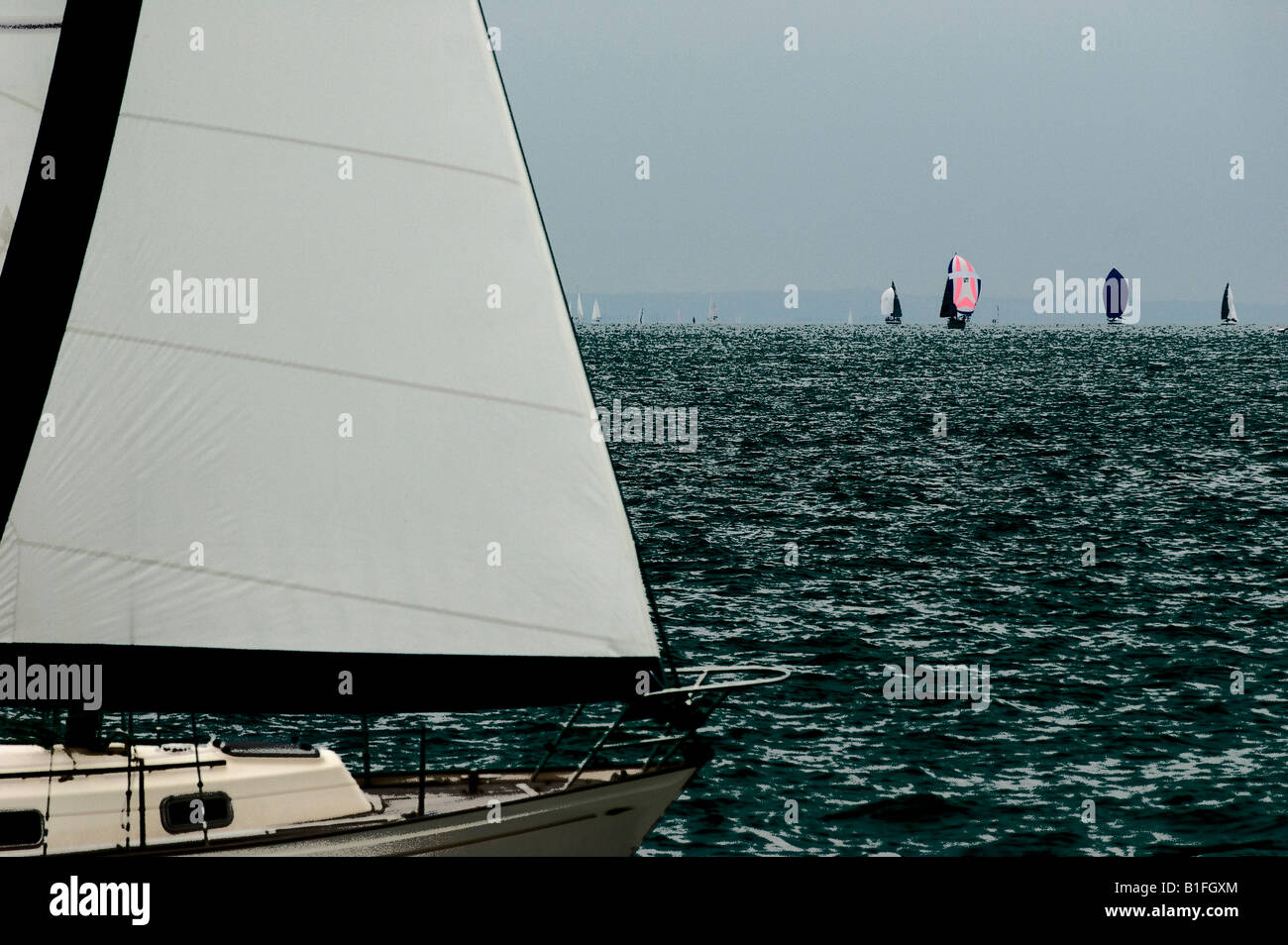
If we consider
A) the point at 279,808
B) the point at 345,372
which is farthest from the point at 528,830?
the point at 345,372

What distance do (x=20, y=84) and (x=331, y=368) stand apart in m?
3.58

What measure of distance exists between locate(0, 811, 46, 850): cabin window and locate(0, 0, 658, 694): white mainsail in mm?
2103

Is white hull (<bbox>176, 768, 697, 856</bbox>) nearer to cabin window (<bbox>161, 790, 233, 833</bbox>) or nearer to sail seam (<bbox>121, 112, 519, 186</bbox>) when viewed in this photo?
cabin window (<bbox>161, 790, 233, 833</bbox>)

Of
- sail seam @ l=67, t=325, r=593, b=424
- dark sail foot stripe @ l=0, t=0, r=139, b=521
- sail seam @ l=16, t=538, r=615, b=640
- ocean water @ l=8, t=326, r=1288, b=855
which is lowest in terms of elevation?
ocean water @ l=8, t=326, r=1288, b=855

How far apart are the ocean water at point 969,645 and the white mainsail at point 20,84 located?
18.8ft

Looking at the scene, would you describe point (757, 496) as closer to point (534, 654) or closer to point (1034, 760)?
point (1034, 760)

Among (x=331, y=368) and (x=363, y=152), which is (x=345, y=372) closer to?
(x=331, y=368)

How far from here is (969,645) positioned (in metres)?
32.9

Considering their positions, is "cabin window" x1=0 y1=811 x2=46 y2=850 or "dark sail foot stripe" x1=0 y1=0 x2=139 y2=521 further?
"cabin window" x1=0 y1=811 x2=46 y2=850

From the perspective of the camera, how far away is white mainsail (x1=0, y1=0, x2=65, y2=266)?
13391 mm

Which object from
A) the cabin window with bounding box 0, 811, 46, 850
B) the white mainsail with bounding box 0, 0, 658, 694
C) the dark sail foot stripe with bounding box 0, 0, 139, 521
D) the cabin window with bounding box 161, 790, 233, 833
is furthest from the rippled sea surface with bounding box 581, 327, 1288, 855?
the dark sail foot stripe with bounding box 0, 0, 139, 521

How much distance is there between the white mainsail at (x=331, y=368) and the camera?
43.2 feet

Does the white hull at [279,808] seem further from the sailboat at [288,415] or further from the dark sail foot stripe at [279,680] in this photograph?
the dark sail foot stripe at [279,680]
